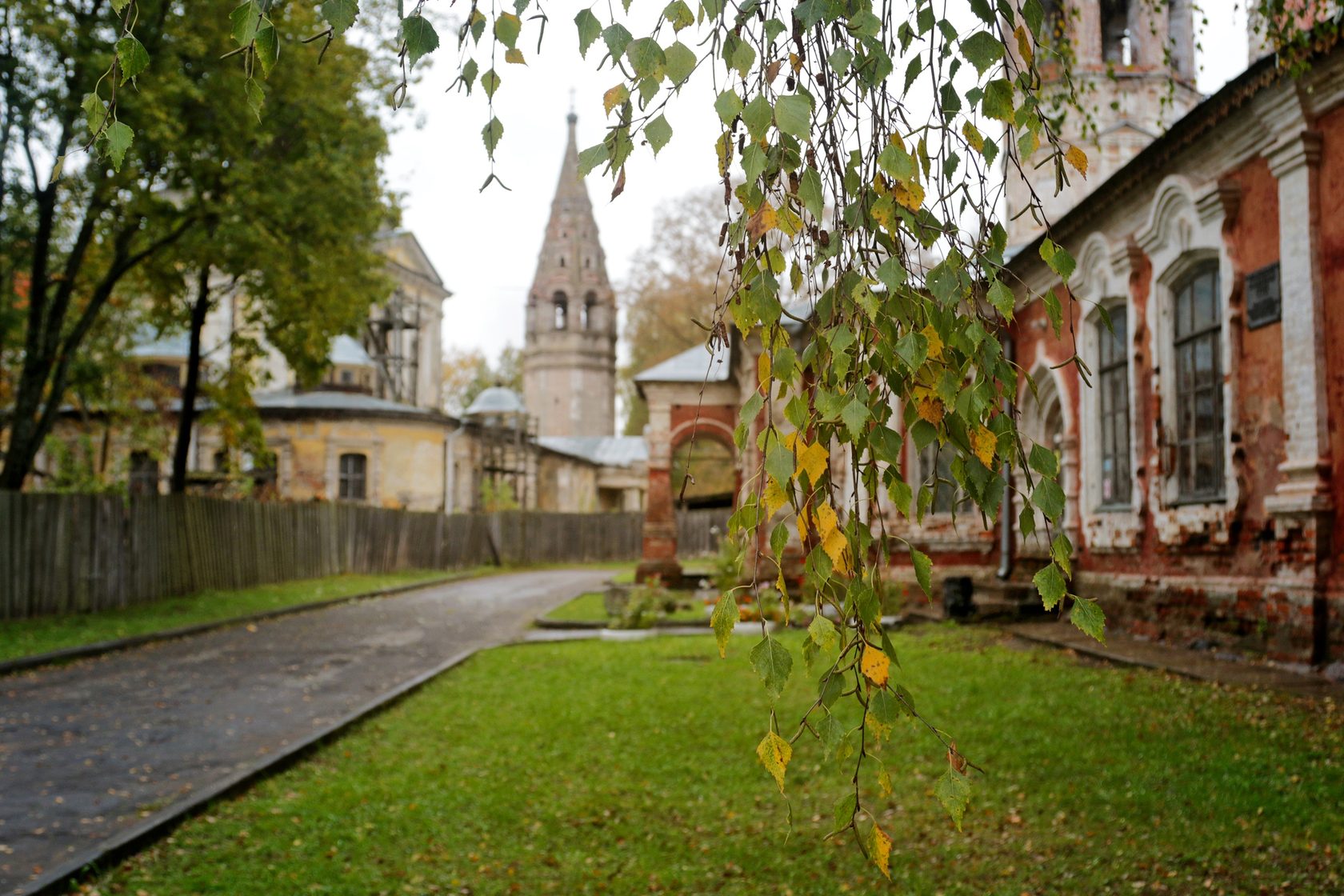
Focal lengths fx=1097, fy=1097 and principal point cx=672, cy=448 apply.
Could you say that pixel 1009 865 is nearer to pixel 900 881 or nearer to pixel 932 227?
pixel 900 881

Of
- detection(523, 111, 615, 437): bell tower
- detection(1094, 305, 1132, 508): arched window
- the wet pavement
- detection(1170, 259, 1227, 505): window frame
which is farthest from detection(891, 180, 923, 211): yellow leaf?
detection(523, 111, 615, 437): bell tower

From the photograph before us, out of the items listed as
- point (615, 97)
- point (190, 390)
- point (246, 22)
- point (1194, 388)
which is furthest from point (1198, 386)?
point (190, 390)

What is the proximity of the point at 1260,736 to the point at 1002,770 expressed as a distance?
4.83 feet

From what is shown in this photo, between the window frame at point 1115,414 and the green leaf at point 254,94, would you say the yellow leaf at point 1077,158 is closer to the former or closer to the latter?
the green leaf at point 254,94

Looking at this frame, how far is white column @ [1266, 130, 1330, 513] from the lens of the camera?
27.1 ft

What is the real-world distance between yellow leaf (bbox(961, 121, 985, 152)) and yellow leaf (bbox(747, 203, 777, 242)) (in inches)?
19.5

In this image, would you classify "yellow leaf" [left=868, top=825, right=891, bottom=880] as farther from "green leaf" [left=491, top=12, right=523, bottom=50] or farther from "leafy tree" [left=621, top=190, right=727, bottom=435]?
"leafy tree" [left=621, top=190, right=727, bottom=435]

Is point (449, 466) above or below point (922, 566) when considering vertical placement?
above

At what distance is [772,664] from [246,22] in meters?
1.38

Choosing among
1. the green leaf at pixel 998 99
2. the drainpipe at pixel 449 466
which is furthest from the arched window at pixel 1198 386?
the drainpipe at pixel 449 466

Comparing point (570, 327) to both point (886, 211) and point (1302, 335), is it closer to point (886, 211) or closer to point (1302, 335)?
point (1302, 335)

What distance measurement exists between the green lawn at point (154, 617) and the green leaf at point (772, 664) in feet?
39.6

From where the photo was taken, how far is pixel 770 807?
5.77 m

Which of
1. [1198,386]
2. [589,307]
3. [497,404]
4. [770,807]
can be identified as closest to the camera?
[770,807]
